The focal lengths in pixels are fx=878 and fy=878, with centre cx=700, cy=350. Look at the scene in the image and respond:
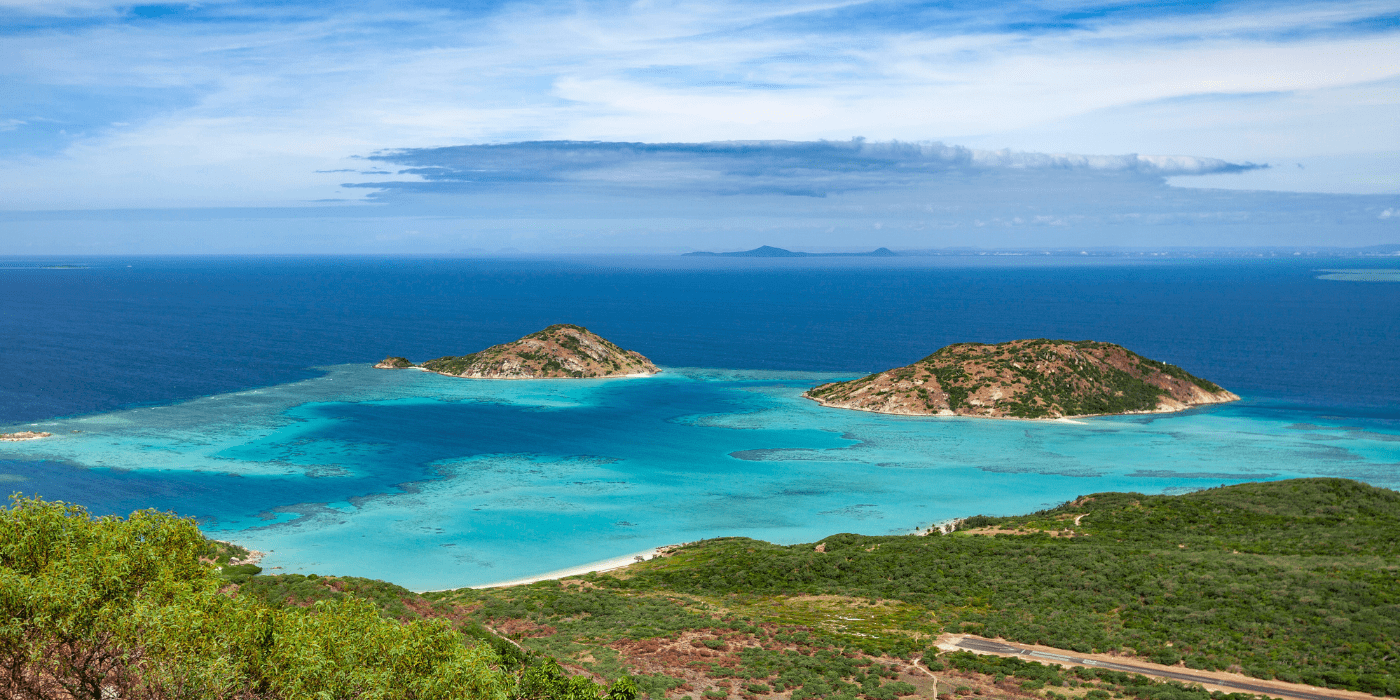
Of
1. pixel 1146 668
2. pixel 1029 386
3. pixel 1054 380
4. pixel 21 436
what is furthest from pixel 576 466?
pixel 1054 380

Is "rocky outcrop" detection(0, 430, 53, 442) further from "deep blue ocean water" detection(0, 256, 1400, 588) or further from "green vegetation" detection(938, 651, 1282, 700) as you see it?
"green vegetation" detection(938, 651, 1282, 700)

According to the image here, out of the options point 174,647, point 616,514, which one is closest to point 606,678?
point 174,647

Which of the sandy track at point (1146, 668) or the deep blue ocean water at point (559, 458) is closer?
the sandy track at point (1146, 668)

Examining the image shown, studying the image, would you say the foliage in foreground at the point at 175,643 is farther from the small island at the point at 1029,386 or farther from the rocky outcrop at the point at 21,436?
the small island at the point at 1029,386

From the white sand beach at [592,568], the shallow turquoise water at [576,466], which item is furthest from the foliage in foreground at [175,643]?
the shallow turquoise water at [576,466]

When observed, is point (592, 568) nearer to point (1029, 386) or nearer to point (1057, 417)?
point (1057, 417)
